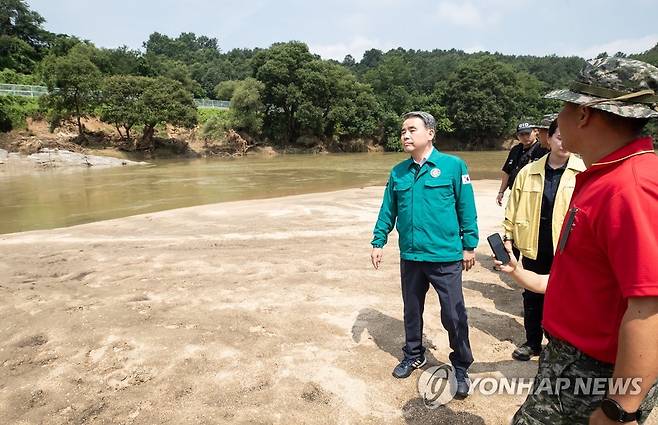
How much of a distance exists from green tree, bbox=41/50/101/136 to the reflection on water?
33.4ft

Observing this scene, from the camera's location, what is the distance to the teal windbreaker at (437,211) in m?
3.16

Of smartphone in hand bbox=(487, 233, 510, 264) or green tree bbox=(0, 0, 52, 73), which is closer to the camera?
smartphone in hand bbox=(487, 233, 510, 264)

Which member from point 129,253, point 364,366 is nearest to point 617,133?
point 364,366

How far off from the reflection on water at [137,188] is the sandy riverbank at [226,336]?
634cm

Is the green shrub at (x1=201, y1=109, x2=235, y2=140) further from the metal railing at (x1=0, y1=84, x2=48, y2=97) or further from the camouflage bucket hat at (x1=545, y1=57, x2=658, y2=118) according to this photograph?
the camouflage bucket hat at (x1=545, y1=57, x2=658, y2=118)

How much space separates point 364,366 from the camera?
360 centimetres

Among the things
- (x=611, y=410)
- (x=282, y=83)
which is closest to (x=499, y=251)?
(x=611, y=410)

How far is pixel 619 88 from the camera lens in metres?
1.42

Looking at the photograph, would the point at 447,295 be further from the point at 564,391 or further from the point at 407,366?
the point at 564,391

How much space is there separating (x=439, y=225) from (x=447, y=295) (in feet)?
1.75

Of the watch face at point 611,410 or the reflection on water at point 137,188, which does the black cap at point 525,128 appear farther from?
the reflection on water at point 137,188

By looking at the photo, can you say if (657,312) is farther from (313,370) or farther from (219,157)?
(219,157)

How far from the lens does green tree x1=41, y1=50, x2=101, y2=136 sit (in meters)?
32.3

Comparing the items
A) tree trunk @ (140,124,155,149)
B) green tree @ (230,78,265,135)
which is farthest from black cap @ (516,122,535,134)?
green tree @ (230,78,265,135)
